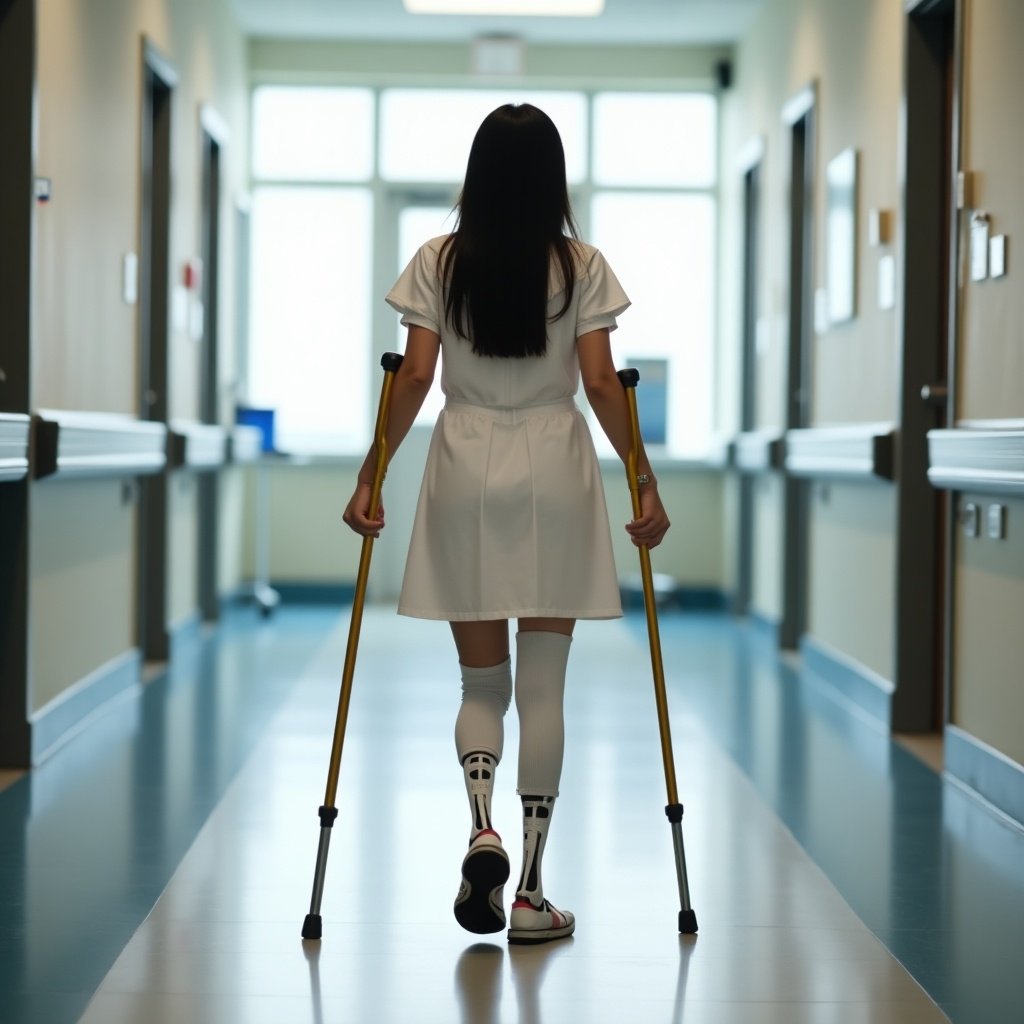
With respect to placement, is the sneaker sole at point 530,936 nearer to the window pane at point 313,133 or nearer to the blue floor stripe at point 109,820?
the blue floor stripe at point 109,820

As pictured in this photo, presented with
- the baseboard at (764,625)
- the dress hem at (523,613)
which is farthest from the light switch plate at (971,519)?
the baseboard at (764,625)

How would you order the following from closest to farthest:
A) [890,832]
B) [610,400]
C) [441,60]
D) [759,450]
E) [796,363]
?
[610,400], [890,832], [796,363], [759,450], [441,60]

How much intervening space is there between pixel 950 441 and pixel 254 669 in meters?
3.47

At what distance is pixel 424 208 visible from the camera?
10.6m

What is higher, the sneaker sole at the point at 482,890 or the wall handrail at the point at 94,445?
the wall handrail at the point at 94,445

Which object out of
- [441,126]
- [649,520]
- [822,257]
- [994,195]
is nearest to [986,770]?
[994,195]

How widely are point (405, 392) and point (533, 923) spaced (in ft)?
3.45

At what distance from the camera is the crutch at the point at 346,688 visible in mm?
3047

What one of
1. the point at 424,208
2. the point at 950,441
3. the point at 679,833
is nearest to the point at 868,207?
the point at 950,441

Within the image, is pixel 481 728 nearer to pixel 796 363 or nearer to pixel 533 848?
pixel 533 848

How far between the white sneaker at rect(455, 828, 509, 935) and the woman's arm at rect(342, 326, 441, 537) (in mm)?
627

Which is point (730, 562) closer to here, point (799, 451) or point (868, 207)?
point (799, 451)

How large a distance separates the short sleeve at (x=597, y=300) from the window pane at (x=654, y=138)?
7.63 metres

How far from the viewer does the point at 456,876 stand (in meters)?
3.59
